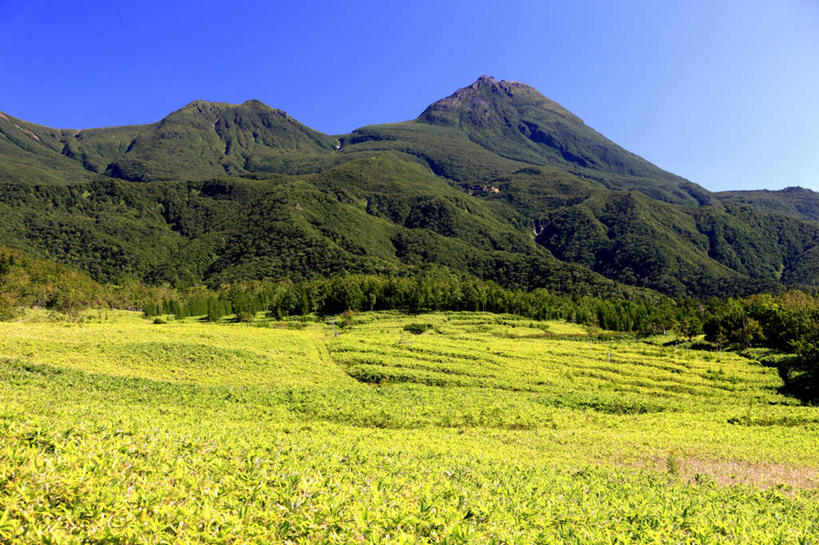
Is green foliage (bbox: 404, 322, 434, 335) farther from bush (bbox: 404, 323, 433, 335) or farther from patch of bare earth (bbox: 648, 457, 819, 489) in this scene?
patch of bare earth (bbox: 648, 457, 819, 489)

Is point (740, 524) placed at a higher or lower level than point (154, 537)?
lower

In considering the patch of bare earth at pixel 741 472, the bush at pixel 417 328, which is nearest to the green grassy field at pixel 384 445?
the patch of bare earth at pixel 741 472

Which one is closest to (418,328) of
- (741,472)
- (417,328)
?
(417,328)

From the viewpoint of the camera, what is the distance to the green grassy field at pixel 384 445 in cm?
574

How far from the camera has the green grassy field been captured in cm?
574

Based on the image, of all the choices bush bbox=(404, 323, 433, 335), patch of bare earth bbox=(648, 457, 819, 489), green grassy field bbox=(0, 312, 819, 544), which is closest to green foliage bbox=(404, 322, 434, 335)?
bush bbox=(404, 323, 433, 335)

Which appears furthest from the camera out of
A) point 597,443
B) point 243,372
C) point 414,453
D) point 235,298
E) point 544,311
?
point 235,298

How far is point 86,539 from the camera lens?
15.0 ft

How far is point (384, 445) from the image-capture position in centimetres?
1759

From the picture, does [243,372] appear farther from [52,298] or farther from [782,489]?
[52,298]

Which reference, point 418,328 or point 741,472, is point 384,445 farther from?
point 418,328

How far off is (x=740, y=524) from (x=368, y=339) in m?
58.3

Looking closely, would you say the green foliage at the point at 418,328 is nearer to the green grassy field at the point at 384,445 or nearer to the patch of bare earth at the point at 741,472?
the green grassy field at the point at 384,445

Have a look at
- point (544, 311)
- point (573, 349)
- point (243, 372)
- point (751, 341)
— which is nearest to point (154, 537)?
point (243, 372)
